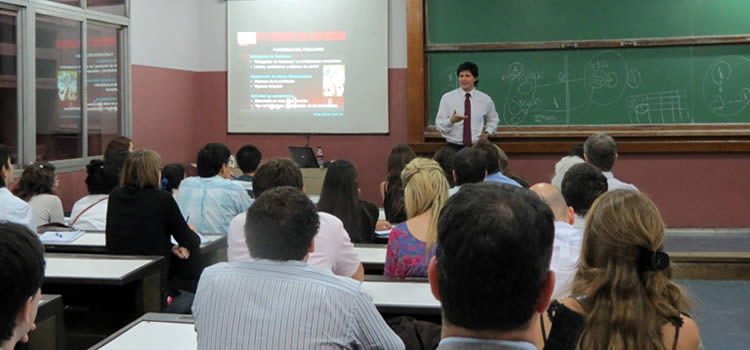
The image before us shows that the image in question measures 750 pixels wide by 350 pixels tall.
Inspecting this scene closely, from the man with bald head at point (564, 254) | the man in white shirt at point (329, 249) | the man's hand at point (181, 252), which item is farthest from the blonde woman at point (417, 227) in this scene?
the man's hand at point (181, 252)

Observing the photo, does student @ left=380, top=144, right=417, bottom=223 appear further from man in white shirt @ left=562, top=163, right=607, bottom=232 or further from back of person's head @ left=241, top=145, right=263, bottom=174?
man in white shirt @ left=562, top=163, right=607, bottom=232

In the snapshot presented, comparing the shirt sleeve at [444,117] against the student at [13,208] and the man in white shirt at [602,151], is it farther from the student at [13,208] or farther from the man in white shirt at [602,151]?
the student at [13,208]

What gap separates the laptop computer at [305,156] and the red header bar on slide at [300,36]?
1.39 metres

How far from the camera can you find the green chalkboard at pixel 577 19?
22.7 feet

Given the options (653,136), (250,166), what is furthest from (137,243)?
(653,136)

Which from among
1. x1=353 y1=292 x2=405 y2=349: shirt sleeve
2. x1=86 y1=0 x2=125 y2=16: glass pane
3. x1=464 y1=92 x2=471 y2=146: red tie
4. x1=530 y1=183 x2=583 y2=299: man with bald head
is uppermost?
x1=86 y1=0 x2=125 y2=16: glass pane

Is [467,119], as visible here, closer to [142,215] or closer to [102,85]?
[102,85]

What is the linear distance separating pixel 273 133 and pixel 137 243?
4579mm

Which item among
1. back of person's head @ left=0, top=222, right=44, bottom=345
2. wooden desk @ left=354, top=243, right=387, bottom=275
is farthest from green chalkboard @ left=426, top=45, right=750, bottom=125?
back of person's head @ left=0, top=222, right=44, bottom=345

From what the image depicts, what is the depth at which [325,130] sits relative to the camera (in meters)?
7.87

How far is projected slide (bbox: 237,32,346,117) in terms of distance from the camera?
25.6 ft

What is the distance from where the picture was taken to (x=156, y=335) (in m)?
2.20

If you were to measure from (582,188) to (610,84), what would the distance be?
469cm

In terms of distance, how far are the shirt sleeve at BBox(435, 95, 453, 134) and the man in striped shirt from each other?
501 centimetres
